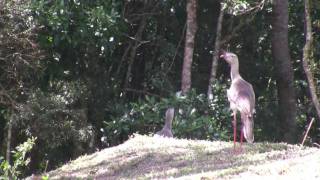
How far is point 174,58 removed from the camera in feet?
47.1

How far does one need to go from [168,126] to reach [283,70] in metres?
3.64

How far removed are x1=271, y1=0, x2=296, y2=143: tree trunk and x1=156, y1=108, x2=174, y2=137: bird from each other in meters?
3.17

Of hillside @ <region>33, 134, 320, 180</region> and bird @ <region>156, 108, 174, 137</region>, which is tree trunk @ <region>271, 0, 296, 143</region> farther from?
hillside @ <region>33, 134, 320, 180</region>

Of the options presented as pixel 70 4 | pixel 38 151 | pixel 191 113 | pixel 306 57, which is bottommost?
pixel 38 151

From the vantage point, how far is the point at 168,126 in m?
11.4

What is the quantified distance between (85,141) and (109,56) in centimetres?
226

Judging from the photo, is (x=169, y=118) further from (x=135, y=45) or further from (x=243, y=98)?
(x=243, y=98)

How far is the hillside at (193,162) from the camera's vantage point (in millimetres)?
6484

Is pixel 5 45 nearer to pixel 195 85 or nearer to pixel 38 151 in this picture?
pixel 38 151

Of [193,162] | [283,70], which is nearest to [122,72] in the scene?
[283,70]

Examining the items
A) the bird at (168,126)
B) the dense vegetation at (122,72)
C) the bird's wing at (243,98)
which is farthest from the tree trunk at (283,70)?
the bird's wing at (243,98)

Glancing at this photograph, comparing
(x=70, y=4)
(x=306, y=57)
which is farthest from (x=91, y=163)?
(x=306, y=57)

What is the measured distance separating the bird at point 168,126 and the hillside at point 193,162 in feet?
2.07

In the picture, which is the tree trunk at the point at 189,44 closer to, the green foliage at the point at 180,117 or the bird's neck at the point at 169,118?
the green foliage at the point at 180,117
